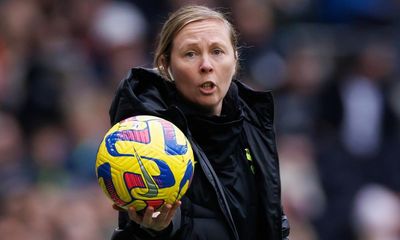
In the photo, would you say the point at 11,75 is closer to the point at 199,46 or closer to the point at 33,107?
the point at 33,107

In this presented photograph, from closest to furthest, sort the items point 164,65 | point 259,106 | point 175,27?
point 175,27 < point 164,65 < point 259,106

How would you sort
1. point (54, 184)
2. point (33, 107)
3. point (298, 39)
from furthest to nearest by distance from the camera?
point (298, 39), point (33, 107), point (54, 184)

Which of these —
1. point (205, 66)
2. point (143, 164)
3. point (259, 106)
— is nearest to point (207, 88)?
point (205, 66)

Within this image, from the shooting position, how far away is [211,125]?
5062 millimetres

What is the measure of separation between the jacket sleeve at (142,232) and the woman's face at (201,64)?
55 cm

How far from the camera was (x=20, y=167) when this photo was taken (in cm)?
946

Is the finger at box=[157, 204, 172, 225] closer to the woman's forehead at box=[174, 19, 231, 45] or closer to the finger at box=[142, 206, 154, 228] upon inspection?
the finger at box=[142, 206, 154, 228]

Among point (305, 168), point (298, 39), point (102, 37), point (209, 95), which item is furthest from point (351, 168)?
point (209, 95)

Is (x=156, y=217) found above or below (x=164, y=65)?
below

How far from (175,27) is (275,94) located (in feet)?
20.5

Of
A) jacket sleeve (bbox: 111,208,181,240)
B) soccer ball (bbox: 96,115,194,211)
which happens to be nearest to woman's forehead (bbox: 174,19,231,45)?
soccer ball (bbox: 96,115,194,211)

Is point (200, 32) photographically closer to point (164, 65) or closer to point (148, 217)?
point (164, 65)

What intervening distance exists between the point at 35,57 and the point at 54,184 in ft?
4.93

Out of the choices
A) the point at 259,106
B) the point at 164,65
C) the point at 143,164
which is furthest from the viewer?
the point at 259,106
